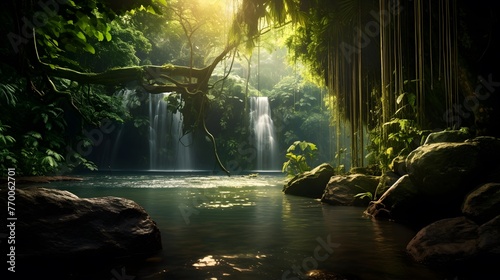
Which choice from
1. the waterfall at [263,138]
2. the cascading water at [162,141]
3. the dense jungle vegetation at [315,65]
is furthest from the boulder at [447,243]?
the waterfall at [263,138]

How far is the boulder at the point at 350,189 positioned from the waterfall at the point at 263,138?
56.8 ft

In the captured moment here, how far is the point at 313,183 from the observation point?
9.70 meters

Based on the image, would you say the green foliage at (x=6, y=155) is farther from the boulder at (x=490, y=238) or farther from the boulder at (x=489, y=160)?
the boulder at (x=490, y=238)

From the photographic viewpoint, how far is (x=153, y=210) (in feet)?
23.0

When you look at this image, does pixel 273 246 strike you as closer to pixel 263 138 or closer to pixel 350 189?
pixel 350 189

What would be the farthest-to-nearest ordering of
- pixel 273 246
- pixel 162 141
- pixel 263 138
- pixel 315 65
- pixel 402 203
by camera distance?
pixel 263 138, pixel 162 141, pixel 315 65, pixel 402 203, pixel 273 246

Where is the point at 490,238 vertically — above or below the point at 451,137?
below

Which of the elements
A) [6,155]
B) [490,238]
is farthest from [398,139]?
[6,155]

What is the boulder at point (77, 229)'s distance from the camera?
3219mm

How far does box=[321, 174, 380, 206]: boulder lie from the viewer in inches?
296

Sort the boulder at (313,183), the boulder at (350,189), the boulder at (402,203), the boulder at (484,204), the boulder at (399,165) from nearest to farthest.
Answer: the boulder at (484,204) → the boulder at (402,203) → the boulder at (399,165) → the boulder at (350,189) → the boulder at (313,183)

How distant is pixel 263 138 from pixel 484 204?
2196 centimetres

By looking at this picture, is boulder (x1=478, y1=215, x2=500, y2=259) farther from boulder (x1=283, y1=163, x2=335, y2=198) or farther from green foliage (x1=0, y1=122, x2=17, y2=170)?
green foliage (x1=0, y1=122, x2=17, y2=170)

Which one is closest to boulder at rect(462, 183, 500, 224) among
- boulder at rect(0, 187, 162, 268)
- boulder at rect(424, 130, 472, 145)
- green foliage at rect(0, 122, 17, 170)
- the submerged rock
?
the submerged rock
